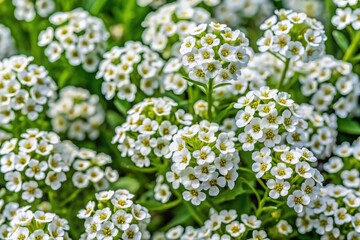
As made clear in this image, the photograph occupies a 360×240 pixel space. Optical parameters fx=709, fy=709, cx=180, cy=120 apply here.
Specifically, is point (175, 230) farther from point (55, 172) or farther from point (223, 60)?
point (223, 60)

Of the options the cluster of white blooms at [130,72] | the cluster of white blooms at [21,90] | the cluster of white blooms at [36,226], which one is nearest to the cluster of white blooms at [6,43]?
the cluster of white blooms at [21,90]

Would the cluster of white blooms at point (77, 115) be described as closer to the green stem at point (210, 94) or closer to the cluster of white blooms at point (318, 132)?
the green stem at point (210, 94)

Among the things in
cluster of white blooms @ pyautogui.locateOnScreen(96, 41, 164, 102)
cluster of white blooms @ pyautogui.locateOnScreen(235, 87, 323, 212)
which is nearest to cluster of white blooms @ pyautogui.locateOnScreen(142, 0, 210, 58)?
cluster of white blooms @ pyautogui.locateOnScreen(96, 41, 164, 102)

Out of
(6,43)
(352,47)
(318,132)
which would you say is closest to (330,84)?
(352,47)

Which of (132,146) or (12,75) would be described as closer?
(132,146)

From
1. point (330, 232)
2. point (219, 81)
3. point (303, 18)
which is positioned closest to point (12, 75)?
point (219, 81)

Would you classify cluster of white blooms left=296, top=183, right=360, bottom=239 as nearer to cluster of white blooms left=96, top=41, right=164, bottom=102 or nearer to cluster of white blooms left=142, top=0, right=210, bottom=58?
cluster of white blooms left=96, top=41, right=164, bottom=102
